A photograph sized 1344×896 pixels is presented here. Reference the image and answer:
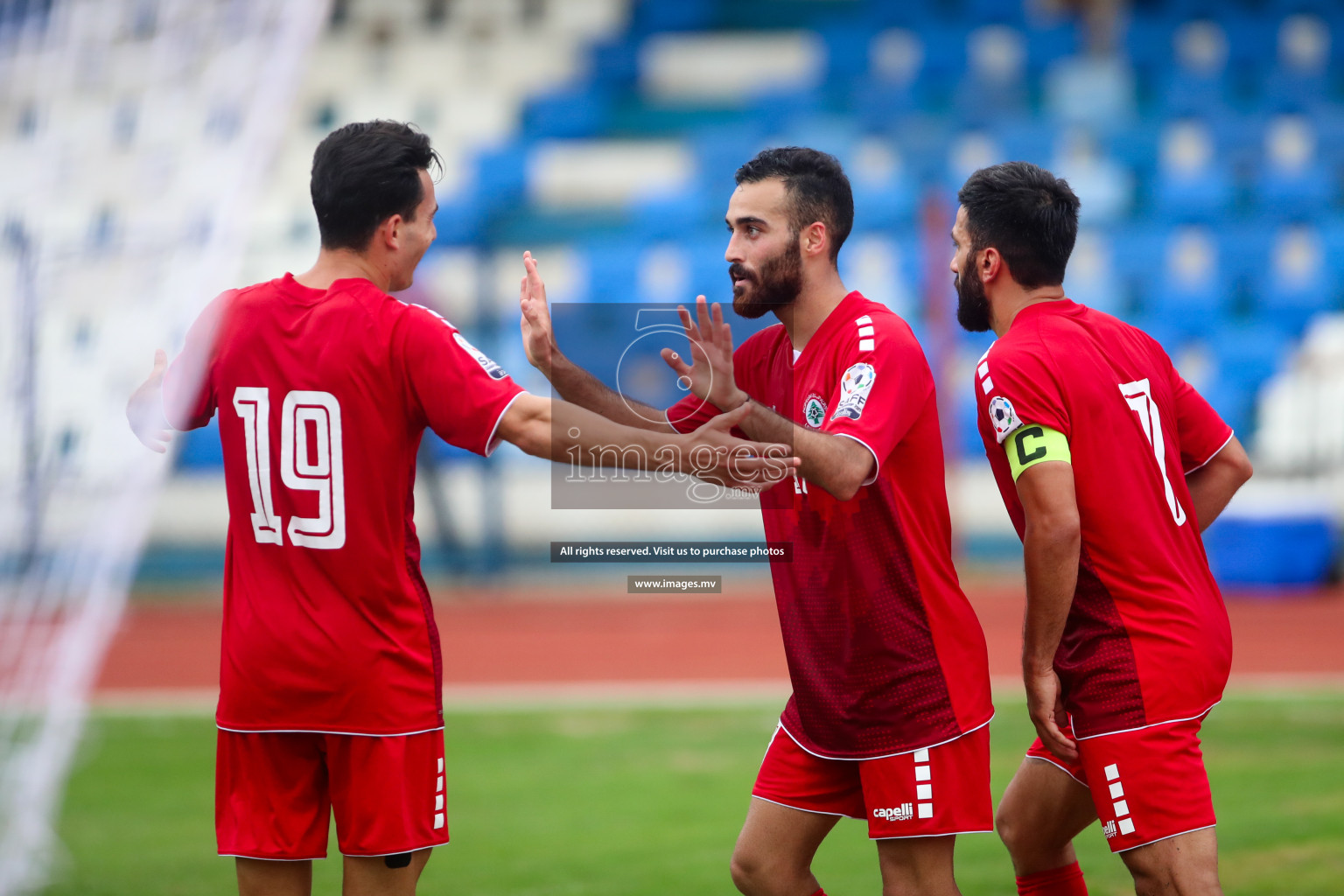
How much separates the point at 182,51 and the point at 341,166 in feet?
13.2

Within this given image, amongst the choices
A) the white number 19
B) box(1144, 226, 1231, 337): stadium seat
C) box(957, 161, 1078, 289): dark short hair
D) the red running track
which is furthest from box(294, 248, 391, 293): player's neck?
box(1144, 226, 1231, 337): stadium seat

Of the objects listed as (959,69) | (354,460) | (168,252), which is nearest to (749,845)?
(354,460)

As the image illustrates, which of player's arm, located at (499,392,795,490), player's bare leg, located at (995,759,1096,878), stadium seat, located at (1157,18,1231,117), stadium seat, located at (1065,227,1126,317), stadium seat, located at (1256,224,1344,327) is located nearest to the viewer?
Answer: player's arm, located at (499,392,795,490)

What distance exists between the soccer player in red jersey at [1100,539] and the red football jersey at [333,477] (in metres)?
1.18

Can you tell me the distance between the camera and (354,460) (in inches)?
113

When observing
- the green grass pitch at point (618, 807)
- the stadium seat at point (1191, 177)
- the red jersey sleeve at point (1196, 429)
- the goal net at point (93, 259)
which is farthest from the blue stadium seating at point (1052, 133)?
the red jersey sleeve at point (1196, 429)

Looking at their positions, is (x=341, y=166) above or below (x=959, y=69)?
below

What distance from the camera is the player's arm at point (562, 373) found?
3.27 m

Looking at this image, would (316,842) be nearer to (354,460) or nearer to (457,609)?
(354,460)

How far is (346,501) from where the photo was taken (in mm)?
2867

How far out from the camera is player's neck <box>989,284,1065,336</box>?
3.22 meters

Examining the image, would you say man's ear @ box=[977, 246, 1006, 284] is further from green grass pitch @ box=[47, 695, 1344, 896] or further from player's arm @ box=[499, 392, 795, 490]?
green grass pitch @ box=[47, 695, 1344, 896]

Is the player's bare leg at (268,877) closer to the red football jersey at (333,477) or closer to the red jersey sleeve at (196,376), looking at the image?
A: the red football jersey at (333,477)

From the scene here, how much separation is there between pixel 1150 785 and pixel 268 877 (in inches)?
77.8
